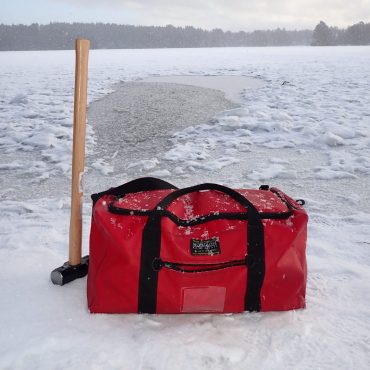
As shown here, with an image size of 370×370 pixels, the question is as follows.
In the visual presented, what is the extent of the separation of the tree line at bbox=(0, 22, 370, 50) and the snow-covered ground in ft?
239

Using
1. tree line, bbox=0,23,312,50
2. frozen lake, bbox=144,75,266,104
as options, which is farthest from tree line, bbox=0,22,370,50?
frozen lake, bbox=144,75,266,104

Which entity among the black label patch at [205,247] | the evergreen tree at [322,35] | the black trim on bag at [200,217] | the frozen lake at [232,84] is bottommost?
the black label patch at [205,247]

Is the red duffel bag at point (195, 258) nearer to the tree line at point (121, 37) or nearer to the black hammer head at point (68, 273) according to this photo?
the black hammer head at point (68, 273)

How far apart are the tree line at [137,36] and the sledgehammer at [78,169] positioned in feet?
250

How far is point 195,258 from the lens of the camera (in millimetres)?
1695

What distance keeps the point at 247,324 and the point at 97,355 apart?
2.04 ft

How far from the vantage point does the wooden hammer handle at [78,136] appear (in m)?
1.81

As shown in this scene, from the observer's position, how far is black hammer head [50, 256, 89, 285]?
6.59 ft

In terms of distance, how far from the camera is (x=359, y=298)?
1.98 m

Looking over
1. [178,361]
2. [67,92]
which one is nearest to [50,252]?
[178,361]

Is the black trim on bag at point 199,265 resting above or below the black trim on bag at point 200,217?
below

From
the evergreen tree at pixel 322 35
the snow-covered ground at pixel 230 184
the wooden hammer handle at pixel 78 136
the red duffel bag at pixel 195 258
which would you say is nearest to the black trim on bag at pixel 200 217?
the red duffel bag at pixel 195 258

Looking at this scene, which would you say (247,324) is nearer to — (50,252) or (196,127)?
(50,252)

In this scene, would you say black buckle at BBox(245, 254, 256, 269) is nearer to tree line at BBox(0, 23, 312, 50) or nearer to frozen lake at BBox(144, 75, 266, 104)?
frozen lake at BBox(144, 75, 266, 104)
